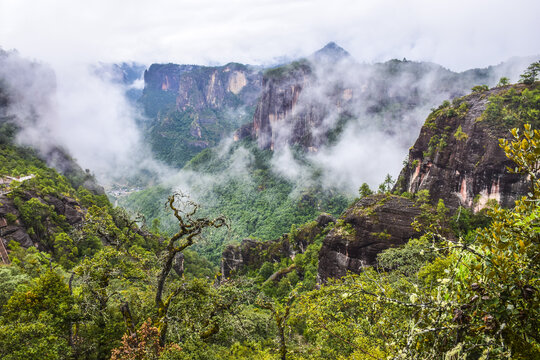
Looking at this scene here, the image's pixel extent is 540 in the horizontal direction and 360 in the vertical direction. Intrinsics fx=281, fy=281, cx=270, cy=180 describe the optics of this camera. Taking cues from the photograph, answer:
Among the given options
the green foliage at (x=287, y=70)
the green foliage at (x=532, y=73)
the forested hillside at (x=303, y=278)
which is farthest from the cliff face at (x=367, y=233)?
the green foliage at (x=287, y=70)

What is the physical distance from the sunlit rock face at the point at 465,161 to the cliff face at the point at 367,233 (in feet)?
34.3

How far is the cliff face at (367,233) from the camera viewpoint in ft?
104


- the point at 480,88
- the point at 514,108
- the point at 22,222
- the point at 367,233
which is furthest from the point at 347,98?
the point at 22,222

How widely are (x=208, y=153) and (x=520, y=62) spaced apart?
172 meters

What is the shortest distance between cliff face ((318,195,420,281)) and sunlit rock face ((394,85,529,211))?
10.4m

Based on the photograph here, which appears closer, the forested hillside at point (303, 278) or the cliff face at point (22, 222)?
the forested hillside at point (303, 278)

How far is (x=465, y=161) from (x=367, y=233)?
19229 millimetres

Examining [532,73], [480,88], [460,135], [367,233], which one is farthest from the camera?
[480,88]

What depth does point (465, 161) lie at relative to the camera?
39.1 m

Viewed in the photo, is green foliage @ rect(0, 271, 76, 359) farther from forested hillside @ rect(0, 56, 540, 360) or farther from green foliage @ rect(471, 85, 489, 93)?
green foliage @ rect(471, 85, 489, 93)

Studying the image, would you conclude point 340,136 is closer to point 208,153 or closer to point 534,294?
point 208,153

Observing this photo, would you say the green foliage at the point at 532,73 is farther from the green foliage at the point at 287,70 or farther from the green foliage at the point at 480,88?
the green foliage at the point at 287,70

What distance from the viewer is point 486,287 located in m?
3.10

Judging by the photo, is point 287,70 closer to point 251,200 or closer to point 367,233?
point 251,200
